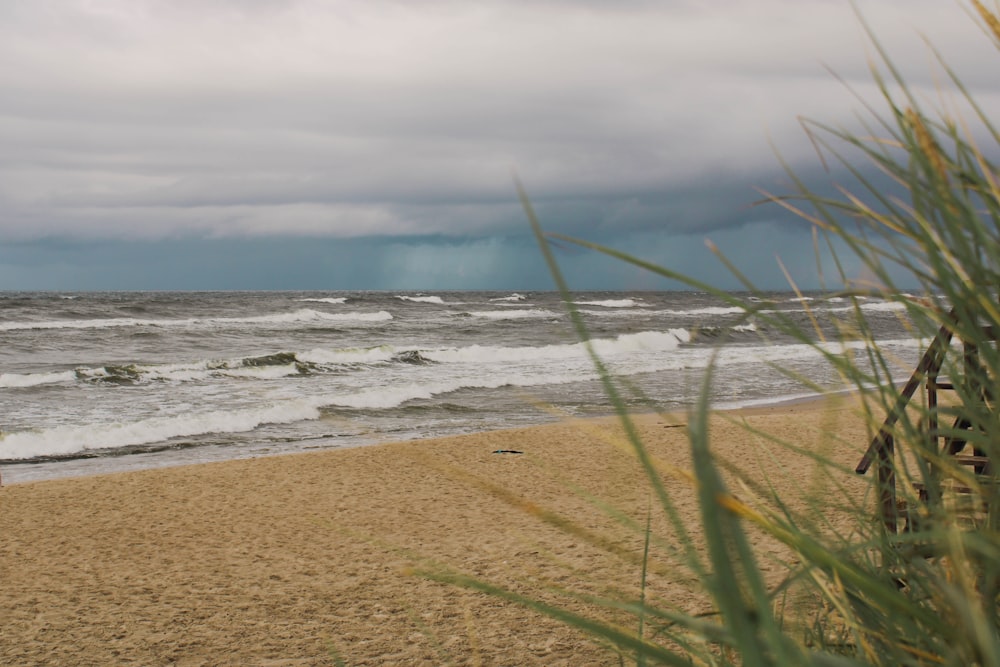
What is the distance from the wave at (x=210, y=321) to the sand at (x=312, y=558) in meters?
21.8

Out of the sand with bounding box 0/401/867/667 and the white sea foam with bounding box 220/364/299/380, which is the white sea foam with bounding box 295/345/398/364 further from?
the sand with bounding box 0/401/867/667

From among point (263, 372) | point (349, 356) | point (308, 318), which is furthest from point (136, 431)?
point (308, 318)

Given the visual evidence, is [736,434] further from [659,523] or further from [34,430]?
[34,430]

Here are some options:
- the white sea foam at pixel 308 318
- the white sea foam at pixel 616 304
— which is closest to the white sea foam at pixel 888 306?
the white sea foam at pixel 616 304

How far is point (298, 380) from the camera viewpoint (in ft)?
54.7

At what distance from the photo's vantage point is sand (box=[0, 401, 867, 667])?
159 inches

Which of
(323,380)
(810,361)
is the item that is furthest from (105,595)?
(810,361)

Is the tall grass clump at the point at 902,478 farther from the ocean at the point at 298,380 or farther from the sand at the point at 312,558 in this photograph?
the sand at the point at 312,558

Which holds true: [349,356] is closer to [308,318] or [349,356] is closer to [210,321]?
[210,321]

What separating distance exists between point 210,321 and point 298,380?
15.7 metres

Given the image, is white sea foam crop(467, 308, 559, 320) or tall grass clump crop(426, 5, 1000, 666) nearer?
tall grass clump crop(426, 5, 1000, 666)

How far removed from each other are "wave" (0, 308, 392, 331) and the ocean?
0.14 m

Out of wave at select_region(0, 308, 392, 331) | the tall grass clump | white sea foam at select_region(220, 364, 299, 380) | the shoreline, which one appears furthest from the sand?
wave at select_region(0, 308, 392, 331)

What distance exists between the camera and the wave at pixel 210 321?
27594 millimetres
